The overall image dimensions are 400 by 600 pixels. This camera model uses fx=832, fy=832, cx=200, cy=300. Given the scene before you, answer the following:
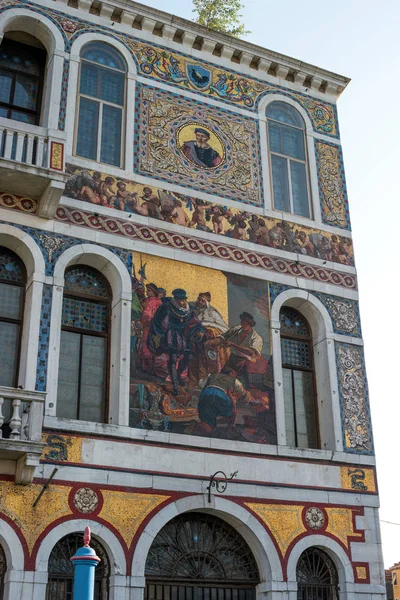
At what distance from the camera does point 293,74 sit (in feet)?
69.3

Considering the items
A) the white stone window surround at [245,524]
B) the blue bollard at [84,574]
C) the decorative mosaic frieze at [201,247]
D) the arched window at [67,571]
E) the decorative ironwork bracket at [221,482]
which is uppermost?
the decorative mosaic frieze at [201,247]

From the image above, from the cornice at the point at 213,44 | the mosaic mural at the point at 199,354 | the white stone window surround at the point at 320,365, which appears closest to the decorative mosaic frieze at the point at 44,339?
the mosaic mural at the point at 199,354

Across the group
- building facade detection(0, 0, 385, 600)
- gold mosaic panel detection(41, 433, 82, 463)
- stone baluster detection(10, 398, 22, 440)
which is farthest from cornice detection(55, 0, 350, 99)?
gold mosaic panel detection(41, 433, 82, 463)

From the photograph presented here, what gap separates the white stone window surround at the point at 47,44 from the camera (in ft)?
56.6

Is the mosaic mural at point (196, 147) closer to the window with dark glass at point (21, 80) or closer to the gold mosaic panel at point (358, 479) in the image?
the window with dark glass at point (21, 80)

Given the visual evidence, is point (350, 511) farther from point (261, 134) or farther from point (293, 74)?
point (293, 74)

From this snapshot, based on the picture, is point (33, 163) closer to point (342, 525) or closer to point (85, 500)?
point (85, 500)

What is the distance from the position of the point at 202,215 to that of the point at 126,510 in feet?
21.8

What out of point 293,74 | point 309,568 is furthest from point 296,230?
point 309,568

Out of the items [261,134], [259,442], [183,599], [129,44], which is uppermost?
[129,44]

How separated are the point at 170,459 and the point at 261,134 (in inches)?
339

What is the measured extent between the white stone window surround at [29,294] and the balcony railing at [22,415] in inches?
29.5

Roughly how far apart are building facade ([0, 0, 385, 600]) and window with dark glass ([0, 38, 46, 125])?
0.15 feet

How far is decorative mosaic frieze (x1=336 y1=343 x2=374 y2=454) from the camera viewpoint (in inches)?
692
